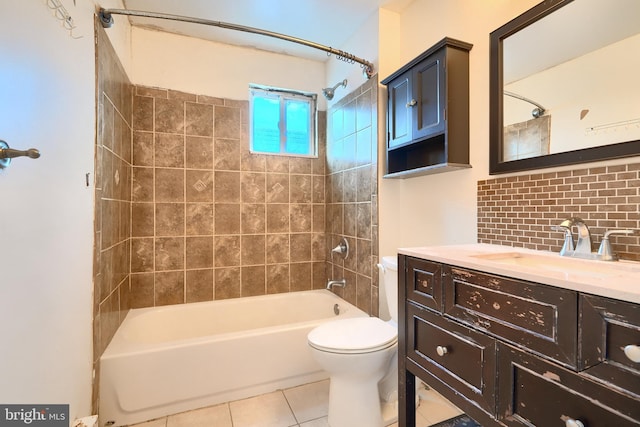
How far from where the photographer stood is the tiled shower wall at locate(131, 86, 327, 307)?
90.2 inches

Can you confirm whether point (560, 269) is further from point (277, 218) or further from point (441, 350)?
point (277, 218)

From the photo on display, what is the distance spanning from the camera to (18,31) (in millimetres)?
854

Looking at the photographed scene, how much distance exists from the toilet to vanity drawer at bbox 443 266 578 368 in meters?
0.60

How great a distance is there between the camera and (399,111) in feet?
6.03

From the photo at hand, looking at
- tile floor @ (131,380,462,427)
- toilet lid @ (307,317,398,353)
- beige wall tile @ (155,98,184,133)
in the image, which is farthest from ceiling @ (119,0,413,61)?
tile floor @ (131,380,462,427)

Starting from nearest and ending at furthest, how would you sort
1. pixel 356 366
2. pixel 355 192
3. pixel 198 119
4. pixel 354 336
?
pixel 356 366 < pixel 354 336 < pixel 355 192 < pixel 198 119

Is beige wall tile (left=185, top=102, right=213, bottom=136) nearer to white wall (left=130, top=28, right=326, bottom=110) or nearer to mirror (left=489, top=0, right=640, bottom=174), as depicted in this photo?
white wall (left=130, top=28, right=326, bottom=110)

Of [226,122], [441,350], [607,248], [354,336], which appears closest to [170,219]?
[226,122]

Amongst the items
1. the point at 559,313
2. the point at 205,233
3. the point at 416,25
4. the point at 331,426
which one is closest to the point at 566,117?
the point at 559,313

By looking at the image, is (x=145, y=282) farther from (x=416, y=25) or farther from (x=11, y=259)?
(x=416, y=25)

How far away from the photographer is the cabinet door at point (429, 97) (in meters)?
1.53

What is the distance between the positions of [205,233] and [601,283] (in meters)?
2.41

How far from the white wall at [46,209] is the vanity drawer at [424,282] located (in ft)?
4.17

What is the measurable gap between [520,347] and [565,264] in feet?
1.64
